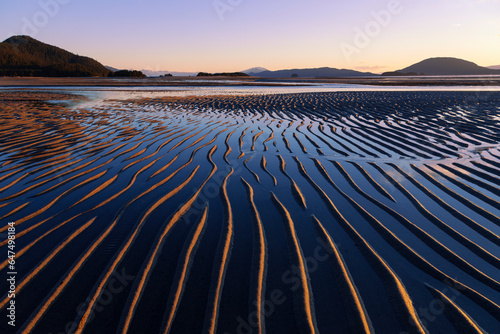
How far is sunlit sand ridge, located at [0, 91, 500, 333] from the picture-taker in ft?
6.44

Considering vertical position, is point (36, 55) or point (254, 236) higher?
point (254, 236)

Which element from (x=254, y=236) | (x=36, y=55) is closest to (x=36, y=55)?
(x=36, y=55)

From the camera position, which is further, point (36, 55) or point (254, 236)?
point (36, 55)

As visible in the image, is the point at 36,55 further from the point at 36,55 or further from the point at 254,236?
the point at 254,236

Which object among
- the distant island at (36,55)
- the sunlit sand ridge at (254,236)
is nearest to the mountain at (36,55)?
the distant island at (36,55)

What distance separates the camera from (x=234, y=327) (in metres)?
1.86

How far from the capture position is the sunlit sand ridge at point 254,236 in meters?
1.96

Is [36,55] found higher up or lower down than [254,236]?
lower down

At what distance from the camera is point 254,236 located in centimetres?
292

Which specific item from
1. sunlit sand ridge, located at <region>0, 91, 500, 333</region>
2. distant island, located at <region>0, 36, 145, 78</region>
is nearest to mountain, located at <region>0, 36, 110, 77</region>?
distant island, located at <region>0, 36, 145, 78</region>

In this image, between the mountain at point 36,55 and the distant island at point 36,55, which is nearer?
the distant island at point 36,55

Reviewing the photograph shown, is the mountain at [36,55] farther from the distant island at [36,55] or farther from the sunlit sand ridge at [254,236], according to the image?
the sunlit sand ridge at [254,236]

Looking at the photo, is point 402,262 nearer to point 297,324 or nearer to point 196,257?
point 297,324

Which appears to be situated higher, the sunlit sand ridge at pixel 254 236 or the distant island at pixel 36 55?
the sunlit sand ridge at pixel 254 236
